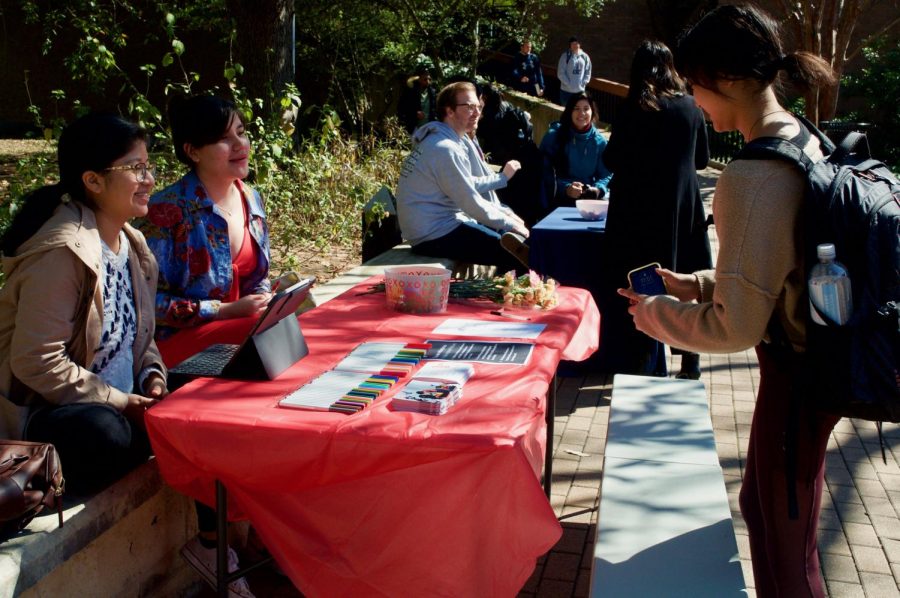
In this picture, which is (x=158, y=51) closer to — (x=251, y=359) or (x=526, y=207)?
(x=526, y=207)

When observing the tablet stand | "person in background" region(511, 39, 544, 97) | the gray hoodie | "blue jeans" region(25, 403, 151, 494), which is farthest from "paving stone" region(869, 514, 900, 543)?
"person in background" region(511, 39, 544, 97)

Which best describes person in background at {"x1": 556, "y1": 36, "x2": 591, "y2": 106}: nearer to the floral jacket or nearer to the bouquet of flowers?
the bouquet of flowers

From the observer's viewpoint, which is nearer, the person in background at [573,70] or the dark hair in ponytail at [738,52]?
the dark hair in ponytail at [738,52]

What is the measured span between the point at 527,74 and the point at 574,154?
40.0ft

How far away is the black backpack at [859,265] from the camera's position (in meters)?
1.97

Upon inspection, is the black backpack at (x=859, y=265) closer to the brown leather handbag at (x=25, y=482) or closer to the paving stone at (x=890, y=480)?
the brown leather handbag at (x=25, y=482)

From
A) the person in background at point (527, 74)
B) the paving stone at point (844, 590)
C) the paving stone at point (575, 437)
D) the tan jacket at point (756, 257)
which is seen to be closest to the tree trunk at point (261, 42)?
the paving stone at point (575, 437)

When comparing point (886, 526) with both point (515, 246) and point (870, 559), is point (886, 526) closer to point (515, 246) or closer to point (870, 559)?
point (870, 559)

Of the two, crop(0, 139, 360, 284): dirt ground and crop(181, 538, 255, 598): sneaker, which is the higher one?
crop(0, 139, 360, 284): dirt ground

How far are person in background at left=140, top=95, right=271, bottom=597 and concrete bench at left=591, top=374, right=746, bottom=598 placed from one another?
1561 millimetres

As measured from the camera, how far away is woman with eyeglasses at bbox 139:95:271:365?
3.74 m

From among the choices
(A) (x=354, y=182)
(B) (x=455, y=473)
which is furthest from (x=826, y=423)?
(A) (x=354, y=182)

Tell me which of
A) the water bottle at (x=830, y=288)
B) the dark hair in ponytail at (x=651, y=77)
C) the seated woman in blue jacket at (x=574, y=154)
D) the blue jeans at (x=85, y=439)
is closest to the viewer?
the water bottle at (x=830, y=288)

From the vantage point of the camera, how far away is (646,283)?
253 cm
